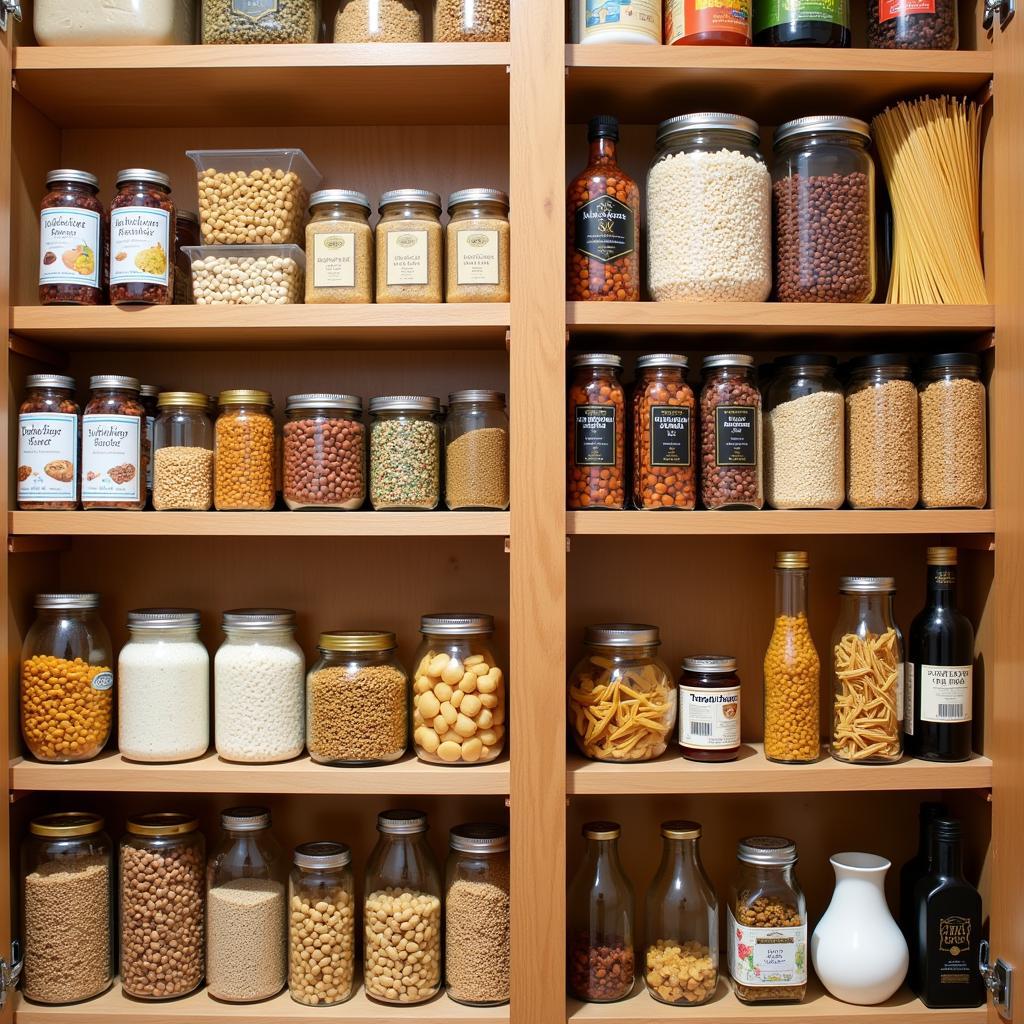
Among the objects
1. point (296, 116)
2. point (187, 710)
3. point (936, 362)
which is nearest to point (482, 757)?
point (187, 710)

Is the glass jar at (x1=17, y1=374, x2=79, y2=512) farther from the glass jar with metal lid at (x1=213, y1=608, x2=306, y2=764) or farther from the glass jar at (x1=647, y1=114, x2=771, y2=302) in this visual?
the glass jar at (x1=647, y1=114, x2=771, y2=302)

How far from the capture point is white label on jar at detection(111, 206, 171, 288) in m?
1.61

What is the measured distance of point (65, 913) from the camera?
5.26 ft

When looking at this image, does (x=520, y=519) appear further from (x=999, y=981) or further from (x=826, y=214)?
(x=999, y=981)

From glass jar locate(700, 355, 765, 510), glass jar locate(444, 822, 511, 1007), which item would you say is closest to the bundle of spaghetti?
glass jar locate(700, 355, 765, 510)

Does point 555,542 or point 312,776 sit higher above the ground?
point 555,542

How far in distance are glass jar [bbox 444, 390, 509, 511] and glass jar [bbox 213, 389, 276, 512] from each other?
0.30m

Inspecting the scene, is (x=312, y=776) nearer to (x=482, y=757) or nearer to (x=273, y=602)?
(x=482, y=757)

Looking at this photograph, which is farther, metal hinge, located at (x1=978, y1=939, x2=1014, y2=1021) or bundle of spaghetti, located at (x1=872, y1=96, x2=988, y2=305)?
bundle of spaghetti, located at (x1=872, y1=96, x2=988, y2=305)

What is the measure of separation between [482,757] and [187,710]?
494mm

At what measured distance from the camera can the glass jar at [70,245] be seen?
162 cm

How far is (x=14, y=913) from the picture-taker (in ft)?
5.37

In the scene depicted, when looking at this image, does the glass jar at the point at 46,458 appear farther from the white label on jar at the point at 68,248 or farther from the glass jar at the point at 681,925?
the glass jar at the point at 681,925

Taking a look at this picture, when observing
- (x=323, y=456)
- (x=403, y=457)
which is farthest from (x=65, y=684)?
(x=403, y=457)
